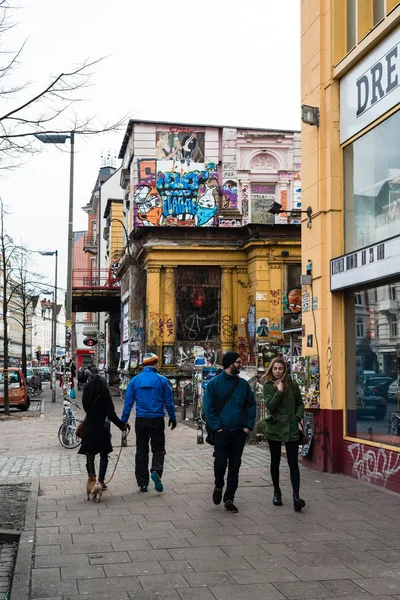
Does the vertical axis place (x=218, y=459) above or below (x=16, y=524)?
above

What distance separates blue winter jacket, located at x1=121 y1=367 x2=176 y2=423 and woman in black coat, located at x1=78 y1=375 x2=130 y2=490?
0.92ft

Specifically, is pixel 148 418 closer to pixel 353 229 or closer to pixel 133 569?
pixel 133 569

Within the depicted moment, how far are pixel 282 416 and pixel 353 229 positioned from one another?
13.0ft

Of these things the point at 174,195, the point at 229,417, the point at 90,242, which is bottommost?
the point at 229,417

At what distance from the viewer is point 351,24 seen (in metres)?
11.9

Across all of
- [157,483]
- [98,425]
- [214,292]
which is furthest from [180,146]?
[157,483]

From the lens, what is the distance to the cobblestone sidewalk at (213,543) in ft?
18.8

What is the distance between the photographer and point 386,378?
10.6 m

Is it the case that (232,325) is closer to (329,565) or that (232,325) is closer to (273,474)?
(273,474)

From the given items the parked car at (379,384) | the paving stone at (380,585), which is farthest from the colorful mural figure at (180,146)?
the paving stone at (380,585)

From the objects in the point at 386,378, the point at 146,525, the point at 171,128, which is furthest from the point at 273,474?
the point at 171,128

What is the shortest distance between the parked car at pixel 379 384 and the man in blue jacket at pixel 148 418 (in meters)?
2.87

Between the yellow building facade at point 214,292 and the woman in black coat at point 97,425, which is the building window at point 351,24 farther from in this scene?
the yellow building facade at point 214,292

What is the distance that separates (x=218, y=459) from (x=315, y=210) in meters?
4.94
